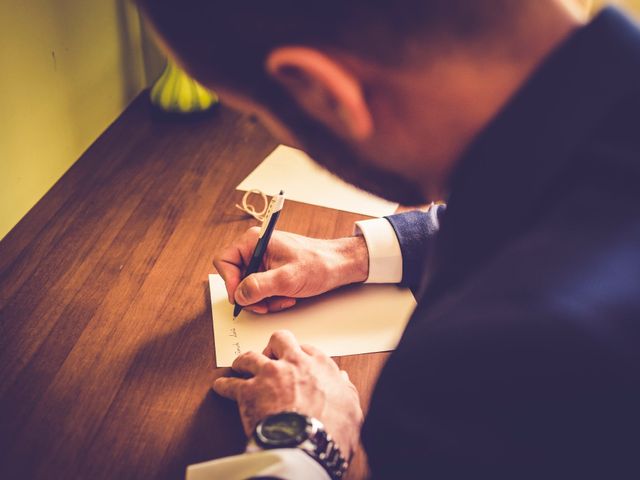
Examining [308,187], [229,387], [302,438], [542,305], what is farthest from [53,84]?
[542,305]

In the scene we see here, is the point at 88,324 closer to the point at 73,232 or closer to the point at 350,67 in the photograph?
the point at 73,232

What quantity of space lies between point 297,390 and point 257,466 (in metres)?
0.11

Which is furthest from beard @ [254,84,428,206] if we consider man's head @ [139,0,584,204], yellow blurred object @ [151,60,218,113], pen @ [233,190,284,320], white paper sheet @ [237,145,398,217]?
yellow blurred object @ [151,60,218,113]

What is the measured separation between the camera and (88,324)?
78 centimetres

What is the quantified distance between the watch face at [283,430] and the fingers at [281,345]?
91mm

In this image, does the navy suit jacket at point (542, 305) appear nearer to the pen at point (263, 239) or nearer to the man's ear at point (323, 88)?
the man's ear at point (323, 88)

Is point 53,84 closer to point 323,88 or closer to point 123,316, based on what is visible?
point 123,316

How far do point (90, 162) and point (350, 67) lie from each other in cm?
83

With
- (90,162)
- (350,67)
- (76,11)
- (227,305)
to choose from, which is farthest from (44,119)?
(350,67)

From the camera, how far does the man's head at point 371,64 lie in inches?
17.7

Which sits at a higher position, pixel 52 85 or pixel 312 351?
pixel 52 85

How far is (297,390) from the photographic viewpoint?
0.68 meters

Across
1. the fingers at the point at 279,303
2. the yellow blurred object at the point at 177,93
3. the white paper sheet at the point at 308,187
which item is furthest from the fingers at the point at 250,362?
the yellow blurred object at the point at 177,93

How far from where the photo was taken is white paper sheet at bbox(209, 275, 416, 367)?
2.50 ft
